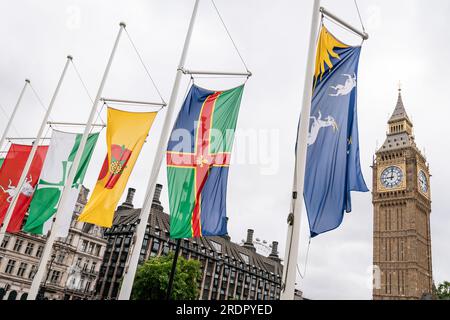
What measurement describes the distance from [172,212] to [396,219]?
301 ft

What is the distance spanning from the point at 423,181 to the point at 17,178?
314ft

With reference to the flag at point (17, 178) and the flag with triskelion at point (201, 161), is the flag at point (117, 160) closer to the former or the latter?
the flag with triskelion at point (201, 161)

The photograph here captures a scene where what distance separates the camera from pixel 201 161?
36.8ft

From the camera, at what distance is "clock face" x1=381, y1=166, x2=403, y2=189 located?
92562 mm

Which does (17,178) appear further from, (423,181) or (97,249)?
(423,181)

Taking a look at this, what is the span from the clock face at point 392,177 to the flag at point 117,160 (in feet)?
297

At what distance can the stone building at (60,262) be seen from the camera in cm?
5562

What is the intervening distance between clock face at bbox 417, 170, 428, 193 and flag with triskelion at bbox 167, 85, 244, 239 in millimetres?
92222

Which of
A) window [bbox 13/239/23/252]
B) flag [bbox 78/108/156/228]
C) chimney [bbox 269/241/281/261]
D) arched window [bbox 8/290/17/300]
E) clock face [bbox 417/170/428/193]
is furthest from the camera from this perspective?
chimney [bbox 269/241/281/261]

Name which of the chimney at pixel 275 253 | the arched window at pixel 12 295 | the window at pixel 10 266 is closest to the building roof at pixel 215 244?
the chimney at pixel 275 253

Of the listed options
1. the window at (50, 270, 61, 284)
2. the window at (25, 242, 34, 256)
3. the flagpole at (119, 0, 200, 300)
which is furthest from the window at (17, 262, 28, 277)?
A: the flagpole at (119, 0, 200, 300)

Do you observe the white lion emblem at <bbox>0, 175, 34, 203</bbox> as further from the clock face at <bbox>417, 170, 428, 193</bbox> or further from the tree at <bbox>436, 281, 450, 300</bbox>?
the clock face at <bbox>417, 170, 428, 193</bbox>

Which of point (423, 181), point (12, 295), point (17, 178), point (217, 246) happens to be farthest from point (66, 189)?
point (423, 181)
